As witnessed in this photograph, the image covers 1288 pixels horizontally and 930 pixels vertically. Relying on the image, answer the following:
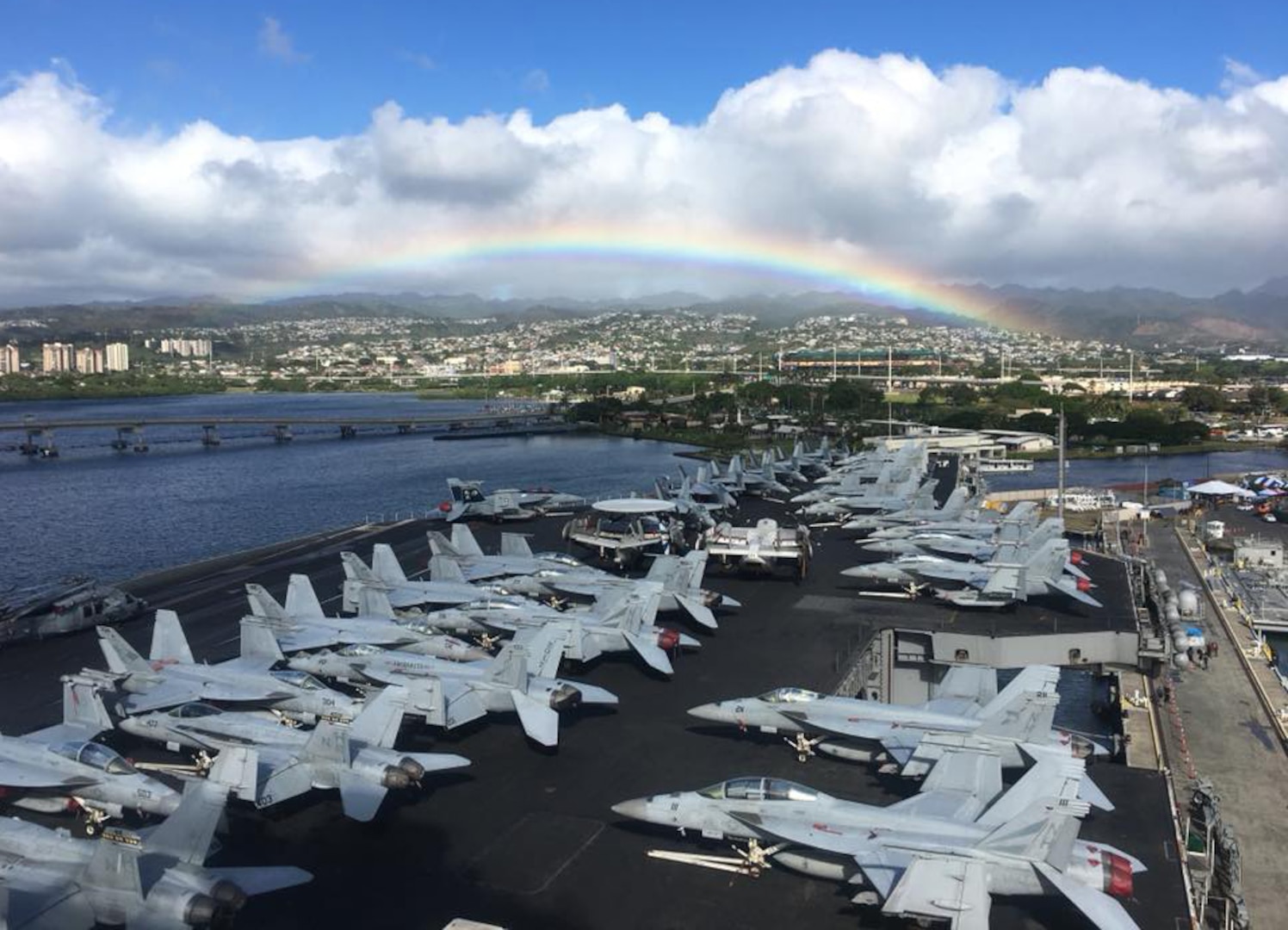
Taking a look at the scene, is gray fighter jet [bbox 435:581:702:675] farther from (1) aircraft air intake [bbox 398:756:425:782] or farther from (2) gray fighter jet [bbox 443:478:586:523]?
(2) gray fighter jet [bbox 443:478:586:523]

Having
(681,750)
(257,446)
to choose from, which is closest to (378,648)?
(681,750)

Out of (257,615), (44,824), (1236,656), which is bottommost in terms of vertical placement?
(1236,656)

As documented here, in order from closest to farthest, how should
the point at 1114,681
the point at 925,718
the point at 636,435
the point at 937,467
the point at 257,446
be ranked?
the point at 925,718 → the point at 1114,681 → the point at 937,467 → the point at 257,446 → the point at 636,435

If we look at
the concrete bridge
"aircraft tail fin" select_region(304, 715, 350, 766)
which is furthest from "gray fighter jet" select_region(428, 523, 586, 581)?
the concrete bridge

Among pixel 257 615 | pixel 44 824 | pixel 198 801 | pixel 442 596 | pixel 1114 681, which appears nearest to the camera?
pixel 198 801

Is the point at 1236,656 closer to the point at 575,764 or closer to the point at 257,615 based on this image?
the point at 575,764
